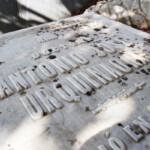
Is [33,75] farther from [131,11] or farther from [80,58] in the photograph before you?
[131,11]

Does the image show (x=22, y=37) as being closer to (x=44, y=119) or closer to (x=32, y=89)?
(x=32, y=89)

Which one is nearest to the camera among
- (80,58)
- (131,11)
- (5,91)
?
(5,91)

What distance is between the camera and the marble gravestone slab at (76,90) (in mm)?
1129

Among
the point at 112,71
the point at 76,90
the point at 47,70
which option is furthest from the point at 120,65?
the point at 47,70

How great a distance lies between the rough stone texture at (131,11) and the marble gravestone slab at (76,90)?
0.99m

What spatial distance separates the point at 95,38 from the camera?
221 cm

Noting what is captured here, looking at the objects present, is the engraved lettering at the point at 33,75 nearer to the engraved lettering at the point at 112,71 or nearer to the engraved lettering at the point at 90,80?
the engraved lettering at the point at 90,80

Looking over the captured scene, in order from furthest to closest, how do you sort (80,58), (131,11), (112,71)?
(131,11) < (80,58) < (112,71)

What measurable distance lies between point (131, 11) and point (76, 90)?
231cm

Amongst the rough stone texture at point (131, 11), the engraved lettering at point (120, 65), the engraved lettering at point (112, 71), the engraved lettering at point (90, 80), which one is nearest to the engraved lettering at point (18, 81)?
the engraved lettering at point (90, 80)

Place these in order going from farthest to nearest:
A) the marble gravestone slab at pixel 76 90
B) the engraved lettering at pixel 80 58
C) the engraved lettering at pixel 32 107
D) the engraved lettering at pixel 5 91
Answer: the engraved lettering at pixel 80 58, the engraved lettering at pixel 5 91, the engraved lettering at pixel 32 107, the marble gravestone slab at pixel 76 90

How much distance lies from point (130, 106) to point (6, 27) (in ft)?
9.28

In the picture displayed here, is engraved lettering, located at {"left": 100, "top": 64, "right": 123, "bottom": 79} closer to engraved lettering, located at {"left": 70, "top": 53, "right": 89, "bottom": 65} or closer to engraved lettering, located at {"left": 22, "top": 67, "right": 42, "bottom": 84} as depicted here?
engraved lettering, located at {"left": 70, "top": 53, "right": 89, "bottom": 65}

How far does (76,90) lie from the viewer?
1478mm
